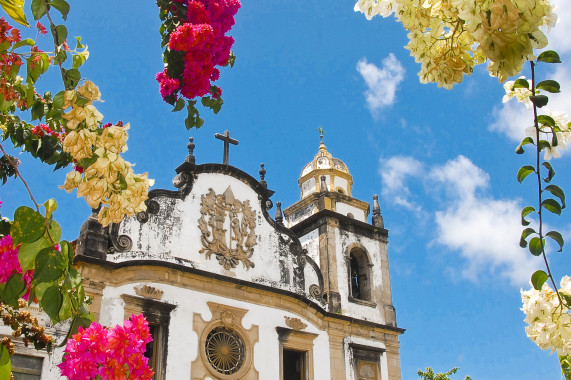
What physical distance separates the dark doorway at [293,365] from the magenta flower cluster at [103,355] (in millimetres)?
11991

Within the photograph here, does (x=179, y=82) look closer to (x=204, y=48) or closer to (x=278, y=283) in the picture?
(x=204, y=48)

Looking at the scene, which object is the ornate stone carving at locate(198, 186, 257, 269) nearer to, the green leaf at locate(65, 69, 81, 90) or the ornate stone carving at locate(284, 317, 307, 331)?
the ornate stone carving at locate(284, 317, 307, 331)

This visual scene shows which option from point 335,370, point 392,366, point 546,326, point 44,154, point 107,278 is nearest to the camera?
point 546,326

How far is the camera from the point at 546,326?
123 inches

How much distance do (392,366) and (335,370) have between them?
1962 millimetres

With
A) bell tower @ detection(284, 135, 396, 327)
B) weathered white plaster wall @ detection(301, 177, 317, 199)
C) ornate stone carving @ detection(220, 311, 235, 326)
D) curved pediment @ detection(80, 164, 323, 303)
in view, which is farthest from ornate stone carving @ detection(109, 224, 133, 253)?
weathered white plaster wall @ detection(301, 177, 317, 199)

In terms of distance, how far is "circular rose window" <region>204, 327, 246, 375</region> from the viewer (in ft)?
43.1

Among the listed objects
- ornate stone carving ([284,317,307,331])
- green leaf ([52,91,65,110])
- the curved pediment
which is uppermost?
the curved pediment

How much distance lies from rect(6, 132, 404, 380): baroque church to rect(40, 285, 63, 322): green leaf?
9.39 m

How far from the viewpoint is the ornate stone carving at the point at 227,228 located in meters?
14.2

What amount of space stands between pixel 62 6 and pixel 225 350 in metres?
11.3

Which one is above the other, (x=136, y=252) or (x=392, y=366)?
(x=136, y=252)

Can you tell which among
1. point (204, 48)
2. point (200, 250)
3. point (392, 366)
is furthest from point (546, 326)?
point (392, 366)

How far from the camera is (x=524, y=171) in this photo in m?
2.25
